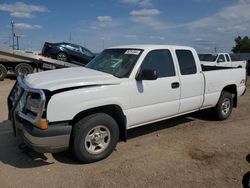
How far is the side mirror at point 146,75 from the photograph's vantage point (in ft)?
16.9

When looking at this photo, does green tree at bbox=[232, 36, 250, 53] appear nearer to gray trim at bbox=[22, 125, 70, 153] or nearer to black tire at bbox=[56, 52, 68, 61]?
black tire at bbox=[56, 52, 68, 61]

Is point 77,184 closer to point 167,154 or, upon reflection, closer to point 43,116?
point 43,116

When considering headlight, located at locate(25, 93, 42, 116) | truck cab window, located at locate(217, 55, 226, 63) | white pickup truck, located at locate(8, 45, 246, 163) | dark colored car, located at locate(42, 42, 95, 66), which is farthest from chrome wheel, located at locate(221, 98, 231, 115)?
dark colored car, located at locate(42, 42, 95, 66)

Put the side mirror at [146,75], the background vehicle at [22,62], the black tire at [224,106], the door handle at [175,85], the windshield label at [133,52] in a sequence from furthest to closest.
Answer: the background vehicle at [22,62] → the black tire at [224,106] → the door handle at [175,85] → the windshield label at [133,52] → the side mirror at [146,75]

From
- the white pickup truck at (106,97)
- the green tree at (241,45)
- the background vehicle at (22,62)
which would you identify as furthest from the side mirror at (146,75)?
the green tree at (241,45)

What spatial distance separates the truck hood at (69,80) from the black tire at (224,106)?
3.33 metres

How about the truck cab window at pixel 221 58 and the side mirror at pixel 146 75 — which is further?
the truck cab window at pixel 221 58

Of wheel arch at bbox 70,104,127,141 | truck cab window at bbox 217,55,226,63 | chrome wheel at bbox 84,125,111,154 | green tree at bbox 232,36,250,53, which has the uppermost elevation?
green tree at bbox 232,36,250,53

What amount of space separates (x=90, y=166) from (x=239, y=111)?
219 inches

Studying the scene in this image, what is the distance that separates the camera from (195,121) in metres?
7.46

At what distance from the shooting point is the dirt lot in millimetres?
4242

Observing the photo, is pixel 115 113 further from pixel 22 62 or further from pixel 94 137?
pixel 22 62

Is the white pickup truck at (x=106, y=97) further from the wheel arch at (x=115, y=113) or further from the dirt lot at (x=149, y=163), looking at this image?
the dirt lot at (x=149, y=163)

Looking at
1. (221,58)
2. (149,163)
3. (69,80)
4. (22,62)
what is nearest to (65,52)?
(22,62)
